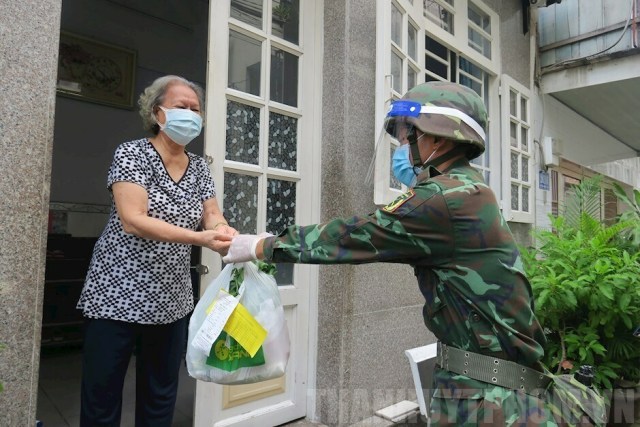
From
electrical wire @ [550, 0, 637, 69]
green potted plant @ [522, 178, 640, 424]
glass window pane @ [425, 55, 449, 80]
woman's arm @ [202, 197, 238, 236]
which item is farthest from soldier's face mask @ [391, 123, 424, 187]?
electrical wire @ [550, 0, 637, 69]

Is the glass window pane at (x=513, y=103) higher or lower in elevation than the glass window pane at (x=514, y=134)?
higher

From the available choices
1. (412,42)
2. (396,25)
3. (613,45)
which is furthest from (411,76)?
(613,45)

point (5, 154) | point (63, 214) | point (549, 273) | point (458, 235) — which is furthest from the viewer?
point (63, 214)

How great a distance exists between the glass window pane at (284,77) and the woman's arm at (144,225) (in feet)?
4.25

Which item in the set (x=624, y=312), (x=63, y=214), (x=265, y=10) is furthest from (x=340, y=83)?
(x=63, y=214)

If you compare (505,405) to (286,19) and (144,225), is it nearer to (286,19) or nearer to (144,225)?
(144,225)

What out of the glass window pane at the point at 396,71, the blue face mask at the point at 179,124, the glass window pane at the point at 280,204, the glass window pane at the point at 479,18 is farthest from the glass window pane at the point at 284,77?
the glass window pane at the point at 479,18

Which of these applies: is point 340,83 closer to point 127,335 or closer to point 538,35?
point 127,335

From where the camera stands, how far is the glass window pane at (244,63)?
2520 millimetres

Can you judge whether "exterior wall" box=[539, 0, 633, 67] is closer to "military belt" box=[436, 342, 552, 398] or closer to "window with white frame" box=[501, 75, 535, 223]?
"window with white frame" box=[501, 75, 535, 223]

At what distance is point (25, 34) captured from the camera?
63.9 inches

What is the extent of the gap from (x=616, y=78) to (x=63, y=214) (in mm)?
6245

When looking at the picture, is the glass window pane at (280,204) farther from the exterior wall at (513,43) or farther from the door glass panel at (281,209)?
the exterior wall at (513,43)

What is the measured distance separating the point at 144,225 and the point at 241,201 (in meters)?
0.95
